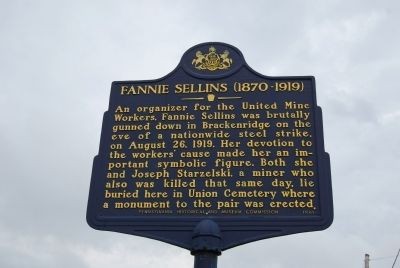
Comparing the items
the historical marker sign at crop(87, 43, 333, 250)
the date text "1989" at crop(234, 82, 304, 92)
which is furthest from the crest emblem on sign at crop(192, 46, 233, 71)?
the date text "1989" at crop(234, 82, 304, 92)

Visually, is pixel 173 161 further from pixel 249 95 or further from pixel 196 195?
pixel 249 95

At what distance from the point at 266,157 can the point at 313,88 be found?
1891mm

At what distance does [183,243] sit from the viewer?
909 centimetres

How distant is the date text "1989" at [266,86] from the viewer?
10.2 meters

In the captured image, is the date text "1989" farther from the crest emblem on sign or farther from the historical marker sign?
the crest emblem on sign

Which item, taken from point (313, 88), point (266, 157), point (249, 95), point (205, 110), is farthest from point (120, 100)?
point (313, 88)

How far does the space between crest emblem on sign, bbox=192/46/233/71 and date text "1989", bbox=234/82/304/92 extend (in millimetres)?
590

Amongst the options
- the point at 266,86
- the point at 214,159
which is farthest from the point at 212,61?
the point at 214,159

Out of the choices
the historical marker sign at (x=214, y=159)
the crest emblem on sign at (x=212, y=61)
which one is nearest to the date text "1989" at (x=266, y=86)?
the historical marker sign at (x=214, y=159)

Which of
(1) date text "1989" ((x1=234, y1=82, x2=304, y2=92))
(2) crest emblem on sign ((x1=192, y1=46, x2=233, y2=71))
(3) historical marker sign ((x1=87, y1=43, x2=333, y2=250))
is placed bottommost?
(3) historical marker sign ((x1=87, y1=43, x2=333, y2=250))

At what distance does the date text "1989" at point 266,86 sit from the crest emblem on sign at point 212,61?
59 centimetres

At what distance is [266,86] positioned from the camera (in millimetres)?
10289

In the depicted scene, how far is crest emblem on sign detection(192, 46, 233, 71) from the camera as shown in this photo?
35.1 feet

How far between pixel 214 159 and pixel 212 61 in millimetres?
2431
